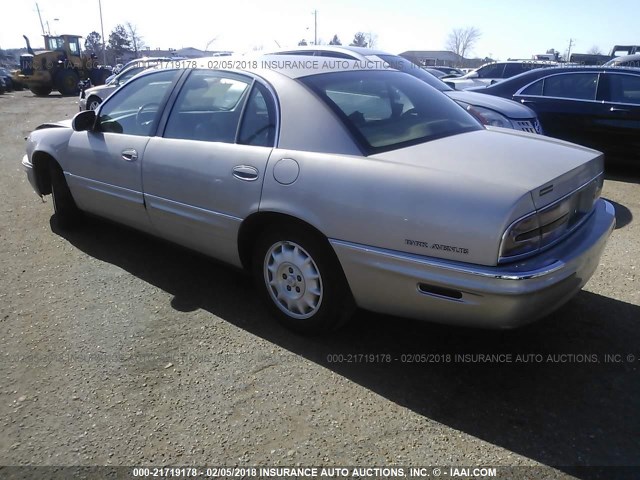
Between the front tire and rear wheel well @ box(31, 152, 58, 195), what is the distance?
9.22 ft

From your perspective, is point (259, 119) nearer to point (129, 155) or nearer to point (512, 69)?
point (129, 155)

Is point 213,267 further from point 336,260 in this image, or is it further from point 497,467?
point 497,467

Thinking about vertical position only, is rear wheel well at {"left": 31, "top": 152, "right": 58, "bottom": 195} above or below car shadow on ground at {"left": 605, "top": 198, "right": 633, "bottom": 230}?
above

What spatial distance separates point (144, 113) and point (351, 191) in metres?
2.13

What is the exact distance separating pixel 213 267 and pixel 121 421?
1807 mm

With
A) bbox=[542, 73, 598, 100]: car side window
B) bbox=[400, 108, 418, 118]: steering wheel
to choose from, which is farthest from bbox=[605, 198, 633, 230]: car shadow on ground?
bbox=[400, 108, 418, 118]: steering wheel

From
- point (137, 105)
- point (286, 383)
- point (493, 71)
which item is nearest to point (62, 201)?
point (137, 105)

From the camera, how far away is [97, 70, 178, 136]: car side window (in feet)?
12.3

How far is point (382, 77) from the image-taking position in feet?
11.4

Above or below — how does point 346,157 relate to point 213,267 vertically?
above

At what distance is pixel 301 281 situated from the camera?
2932mm

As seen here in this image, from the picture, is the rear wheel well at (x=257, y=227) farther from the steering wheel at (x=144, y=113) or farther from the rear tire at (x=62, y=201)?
the rear tire at (x=62, y=201)

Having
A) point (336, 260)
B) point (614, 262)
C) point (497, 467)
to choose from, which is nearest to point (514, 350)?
point (497, 467)

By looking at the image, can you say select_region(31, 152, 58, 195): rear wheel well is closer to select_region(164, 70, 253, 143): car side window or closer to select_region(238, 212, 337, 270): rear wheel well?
select_region(164, 70, 253, 143): car side window
